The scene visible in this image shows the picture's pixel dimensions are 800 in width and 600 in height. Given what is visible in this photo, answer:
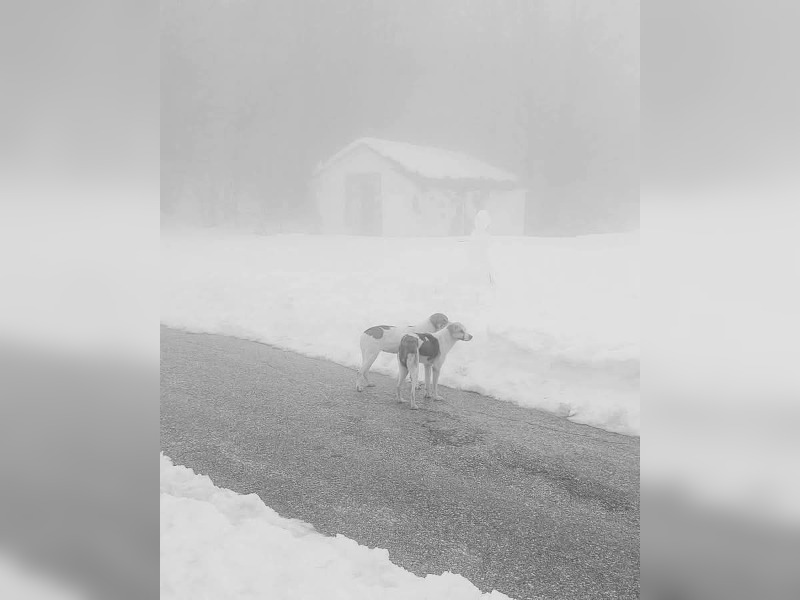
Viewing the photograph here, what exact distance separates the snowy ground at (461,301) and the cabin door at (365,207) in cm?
14

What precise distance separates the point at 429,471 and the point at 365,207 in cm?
411

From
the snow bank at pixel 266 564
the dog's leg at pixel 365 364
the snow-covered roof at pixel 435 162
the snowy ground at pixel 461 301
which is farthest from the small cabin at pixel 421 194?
the snow bank at pixel 266 564

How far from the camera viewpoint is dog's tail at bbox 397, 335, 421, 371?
3080 mm

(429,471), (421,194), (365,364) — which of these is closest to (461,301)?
(421,194)

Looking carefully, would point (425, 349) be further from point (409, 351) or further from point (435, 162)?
point (435, 162)

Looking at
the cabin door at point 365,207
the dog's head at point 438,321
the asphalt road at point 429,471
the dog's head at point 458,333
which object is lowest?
the asphalt road at point 429,471

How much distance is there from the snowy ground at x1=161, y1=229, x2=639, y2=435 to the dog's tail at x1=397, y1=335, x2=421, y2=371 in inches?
15.7

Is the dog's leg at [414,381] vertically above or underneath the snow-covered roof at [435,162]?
underneath

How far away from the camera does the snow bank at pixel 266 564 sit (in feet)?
4.75

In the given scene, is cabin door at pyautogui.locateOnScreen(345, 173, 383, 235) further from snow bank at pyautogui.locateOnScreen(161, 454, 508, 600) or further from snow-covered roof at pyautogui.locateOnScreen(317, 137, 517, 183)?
snow bank at pyautogui.locateOnScreen(161, 454, 508, 600)

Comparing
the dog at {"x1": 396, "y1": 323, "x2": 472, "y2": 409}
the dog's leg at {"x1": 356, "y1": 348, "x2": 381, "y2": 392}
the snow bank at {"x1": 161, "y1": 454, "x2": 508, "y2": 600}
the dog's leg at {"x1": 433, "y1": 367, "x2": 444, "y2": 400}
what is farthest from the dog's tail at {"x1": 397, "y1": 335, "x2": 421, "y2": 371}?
the snow bank at {"x1": 161, "y1": 454, "x2": 508, "y2": 600}

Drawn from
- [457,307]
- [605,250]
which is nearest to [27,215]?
[457,307]

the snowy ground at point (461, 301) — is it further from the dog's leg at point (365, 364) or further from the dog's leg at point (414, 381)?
the dog's leg at point (414, 381)

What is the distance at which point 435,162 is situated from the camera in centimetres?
629
